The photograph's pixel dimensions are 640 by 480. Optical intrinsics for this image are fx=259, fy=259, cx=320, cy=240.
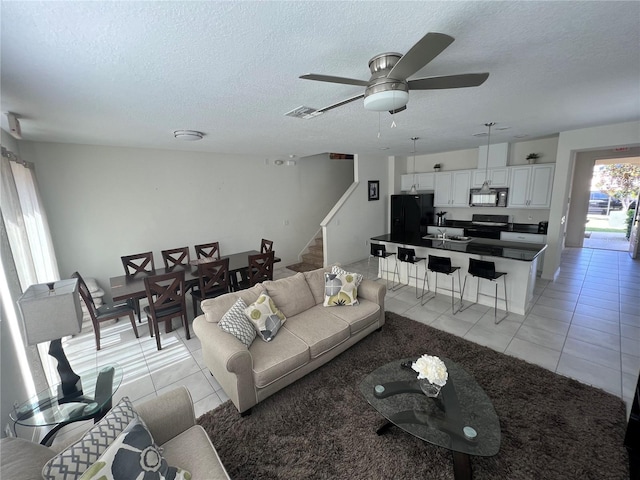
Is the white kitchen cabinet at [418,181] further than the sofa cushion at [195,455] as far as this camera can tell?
Yes

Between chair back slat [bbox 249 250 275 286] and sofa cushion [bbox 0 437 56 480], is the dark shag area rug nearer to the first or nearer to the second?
sofa cushion [bbox 0 437 56 480]

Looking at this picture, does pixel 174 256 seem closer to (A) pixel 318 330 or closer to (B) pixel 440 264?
(A) pixel 318 330

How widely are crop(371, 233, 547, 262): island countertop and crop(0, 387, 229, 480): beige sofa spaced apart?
383 centimetres

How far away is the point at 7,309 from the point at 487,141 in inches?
275

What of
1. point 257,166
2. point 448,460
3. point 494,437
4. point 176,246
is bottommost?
point 448,460

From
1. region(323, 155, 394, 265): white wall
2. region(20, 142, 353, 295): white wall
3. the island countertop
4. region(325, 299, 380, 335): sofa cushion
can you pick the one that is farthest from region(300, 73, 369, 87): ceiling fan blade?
region(323, 155, 394, 265): white wall

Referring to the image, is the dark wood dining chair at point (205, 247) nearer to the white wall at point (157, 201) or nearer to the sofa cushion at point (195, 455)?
the white wall at point (157, 201)

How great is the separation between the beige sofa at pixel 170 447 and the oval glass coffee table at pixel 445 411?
3.61ft

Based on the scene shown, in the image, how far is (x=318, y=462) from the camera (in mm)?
1822

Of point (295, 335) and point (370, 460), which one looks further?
point (295, 335)

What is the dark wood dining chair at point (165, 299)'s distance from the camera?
317cm

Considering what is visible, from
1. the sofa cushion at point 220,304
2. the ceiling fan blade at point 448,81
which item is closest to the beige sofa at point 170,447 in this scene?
the sofa cushion at point 220,304

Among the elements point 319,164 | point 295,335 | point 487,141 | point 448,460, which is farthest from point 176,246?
point 487,141

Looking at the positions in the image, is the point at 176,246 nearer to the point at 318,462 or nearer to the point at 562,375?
the point at 318,462
